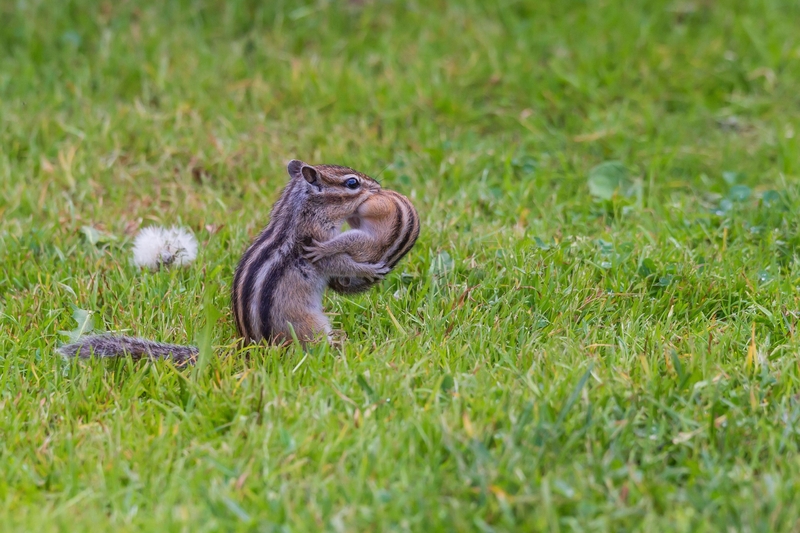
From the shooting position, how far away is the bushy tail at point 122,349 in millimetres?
4070

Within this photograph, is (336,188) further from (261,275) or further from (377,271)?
(261,275)

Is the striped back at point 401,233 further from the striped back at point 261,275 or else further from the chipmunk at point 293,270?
the striped back at point 261,275

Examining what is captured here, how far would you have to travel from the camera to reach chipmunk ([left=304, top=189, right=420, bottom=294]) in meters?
4.51

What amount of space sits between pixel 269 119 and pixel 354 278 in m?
2.92

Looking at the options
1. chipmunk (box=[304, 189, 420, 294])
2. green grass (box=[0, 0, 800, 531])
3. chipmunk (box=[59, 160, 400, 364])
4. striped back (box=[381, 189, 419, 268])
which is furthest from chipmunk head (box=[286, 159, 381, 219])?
green grass (box=[0, 0, 800, 531])

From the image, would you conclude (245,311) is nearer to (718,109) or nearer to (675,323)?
(675,323)

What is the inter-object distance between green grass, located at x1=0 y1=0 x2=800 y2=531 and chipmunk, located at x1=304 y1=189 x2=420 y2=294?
209 mm

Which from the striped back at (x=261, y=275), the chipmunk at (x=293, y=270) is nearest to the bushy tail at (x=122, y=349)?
the chipmunk at (x=293, y=270)

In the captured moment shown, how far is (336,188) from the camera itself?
4723mm

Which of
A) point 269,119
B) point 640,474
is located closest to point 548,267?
point 640,474

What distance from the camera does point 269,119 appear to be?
23.4ft

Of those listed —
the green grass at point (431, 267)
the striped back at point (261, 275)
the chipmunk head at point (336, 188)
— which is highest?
the chipmunk head at point (336, 188)

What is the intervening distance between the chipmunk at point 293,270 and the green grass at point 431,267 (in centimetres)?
15

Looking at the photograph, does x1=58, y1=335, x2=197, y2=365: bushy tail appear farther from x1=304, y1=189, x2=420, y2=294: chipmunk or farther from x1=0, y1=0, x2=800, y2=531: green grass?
x1=304, y1=189, x2=420, y2=294: chipmunk
